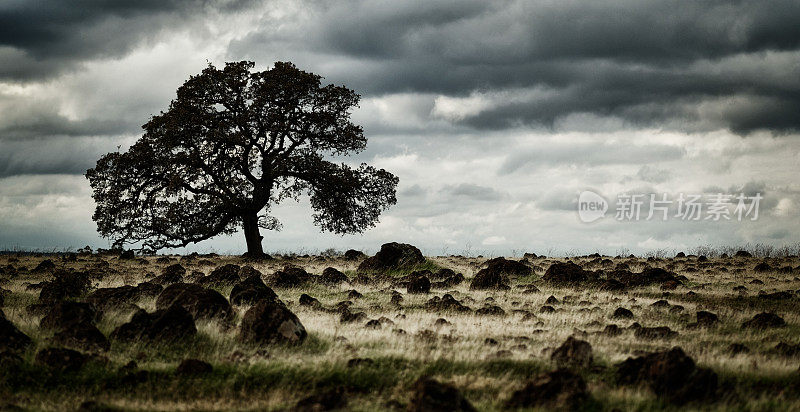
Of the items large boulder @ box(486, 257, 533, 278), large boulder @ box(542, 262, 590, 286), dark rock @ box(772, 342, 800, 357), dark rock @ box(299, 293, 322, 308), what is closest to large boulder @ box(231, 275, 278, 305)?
dark rock @ box(299, 293, 322, 308)

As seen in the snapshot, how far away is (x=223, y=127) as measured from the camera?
1342 inches

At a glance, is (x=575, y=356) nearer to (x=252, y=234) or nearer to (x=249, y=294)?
(x=249, y=294)

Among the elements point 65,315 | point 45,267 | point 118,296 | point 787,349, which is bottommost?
point 787,349

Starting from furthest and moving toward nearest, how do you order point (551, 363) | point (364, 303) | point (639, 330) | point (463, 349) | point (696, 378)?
point (364, 303)
point (639, 330)
point (463, 349)
point (551, 363)
point (696, 378)

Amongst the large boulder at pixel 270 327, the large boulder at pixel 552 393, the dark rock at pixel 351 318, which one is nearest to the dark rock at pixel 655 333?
the large boulder at pixel 552 393

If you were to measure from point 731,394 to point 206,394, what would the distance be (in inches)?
337

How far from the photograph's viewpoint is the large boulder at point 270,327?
41.8 ft

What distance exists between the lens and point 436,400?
8.35 m

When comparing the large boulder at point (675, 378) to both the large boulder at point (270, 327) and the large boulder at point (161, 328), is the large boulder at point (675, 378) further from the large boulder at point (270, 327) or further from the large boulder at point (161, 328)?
the large boulder at point (161, 328)

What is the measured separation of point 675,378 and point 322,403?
18.9 ft

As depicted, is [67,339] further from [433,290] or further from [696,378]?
[433,290]

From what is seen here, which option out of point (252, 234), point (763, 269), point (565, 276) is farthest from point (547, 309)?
point (252, 234)

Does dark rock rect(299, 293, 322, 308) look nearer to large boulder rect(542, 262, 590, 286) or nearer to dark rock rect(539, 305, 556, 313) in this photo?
dark rock rect(539, 305, 556, 313)

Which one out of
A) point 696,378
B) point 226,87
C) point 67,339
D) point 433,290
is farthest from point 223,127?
point 696,378
